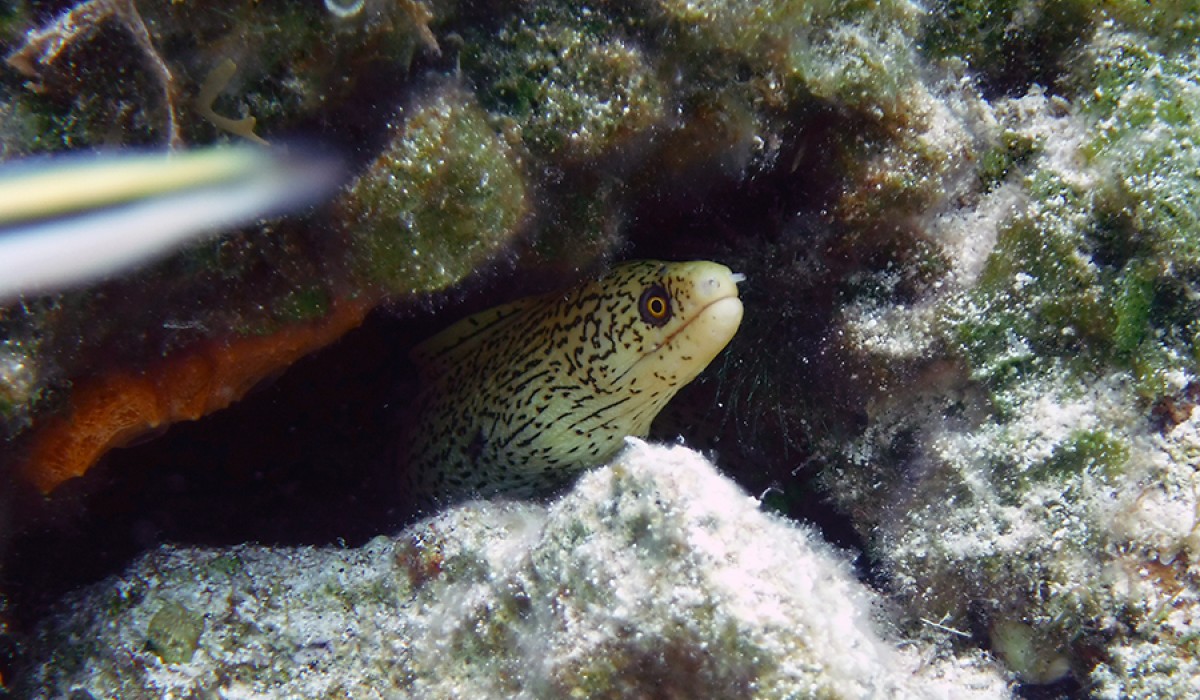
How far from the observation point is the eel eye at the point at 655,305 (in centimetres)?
281

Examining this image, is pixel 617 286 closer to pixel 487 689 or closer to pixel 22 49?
pixel 487 689

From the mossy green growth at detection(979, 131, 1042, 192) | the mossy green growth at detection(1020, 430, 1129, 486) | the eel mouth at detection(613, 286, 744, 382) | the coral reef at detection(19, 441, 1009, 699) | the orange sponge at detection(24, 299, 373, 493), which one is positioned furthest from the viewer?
the eel mouth at detection(613, 286, 744, 382)

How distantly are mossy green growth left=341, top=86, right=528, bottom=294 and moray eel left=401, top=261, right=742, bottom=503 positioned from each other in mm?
809

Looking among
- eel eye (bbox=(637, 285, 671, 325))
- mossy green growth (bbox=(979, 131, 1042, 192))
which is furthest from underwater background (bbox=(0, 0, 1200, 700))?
eel eye (bbox=(637, 285, 671, 325))

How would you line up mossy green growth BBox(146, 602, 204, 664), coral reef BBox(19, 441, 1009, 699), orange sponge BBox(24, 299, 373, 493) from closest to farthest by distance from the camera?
coral reef BBox(19, 441, 1009, 699)
orange sponge BBox(24, 299, 373, 493)
mossy green growth BBox(146, 602, 204, 664)

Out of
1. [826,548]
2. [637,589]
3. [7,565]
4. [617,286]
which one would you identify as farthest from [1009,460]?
[7,565]

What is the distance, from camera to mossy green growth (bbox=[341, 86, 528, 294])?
6.70 ft

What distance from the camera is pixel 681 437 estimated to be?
2.40 m

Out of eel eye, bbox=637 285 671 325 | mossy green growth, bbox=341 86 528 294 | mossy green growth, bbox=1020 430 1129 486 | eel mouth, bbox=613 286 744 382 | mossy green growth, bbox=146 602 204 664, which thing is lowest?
mossy green growth, bbox=1020 430 1129 486

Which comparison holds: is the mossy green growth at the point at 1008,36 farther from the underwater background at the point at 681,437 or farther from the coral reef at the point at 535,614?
the coral reef at the point at 535,614

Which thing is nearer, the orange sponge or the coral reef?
the coral reef

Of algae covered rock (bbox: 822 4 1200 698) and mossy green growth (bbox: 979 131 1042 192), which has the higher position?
mossy green growth (bbox: 979 131 1042 192)

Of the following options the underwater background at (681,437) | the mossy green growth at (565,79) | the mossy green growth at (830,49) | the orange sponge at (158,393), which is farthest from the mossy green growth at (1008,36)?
the orange sponge at (158,393)

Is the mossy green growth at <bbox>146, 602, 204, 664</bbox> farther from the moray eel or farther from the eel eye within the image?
the eel eye
